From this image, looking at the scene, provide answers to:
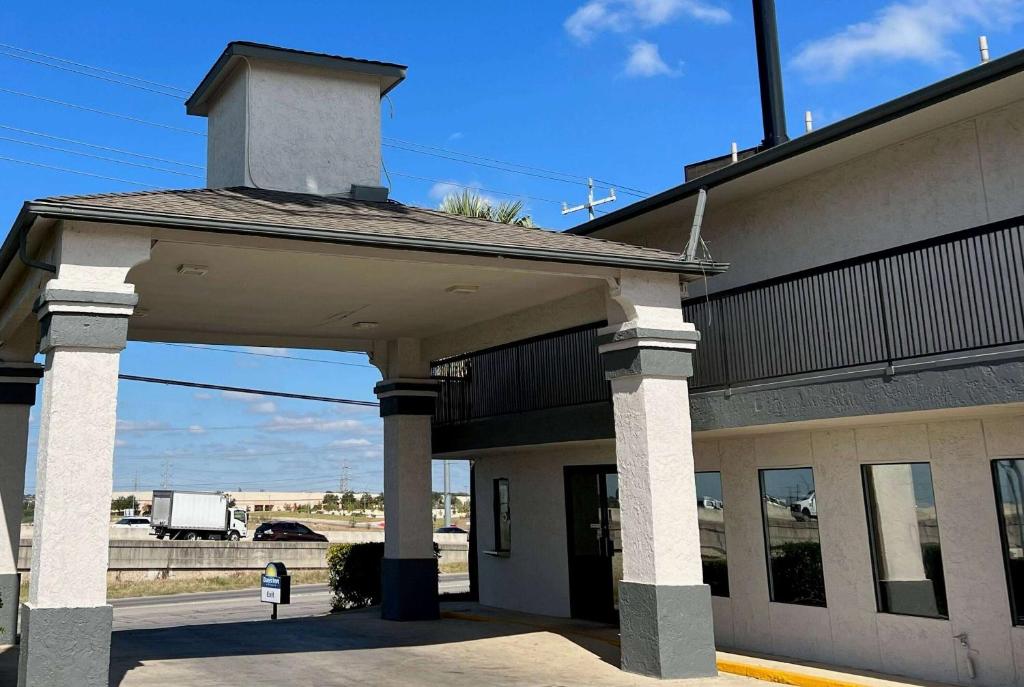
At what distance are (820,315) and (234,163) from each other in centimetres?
993

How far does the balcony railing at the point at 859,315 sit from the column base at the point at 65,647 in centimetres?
808

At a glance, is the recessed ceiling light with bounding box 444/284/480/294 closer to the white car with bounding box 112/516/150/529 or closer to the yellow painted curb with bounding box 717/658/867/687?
the yellow painted curb with bounding box 717/658/867/687

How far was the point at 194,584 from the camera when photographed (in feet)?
126

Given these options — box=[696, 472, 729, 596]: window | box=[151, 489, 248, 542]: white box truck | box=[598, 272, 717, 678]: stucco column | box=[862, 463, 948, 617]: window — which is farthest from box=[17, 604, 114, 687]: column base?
box=[151, 489, 248, 542]: white box truck

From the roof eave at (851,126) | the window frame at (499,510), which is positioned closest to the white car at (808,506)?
the roof eave at (851,126)

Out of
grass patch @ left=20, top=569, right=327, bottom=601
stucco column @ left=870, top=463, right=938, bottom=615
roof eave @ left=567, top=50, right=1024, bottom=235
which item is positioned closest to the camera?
roof eave @ left=567, top=50, right=1024, bottom=235

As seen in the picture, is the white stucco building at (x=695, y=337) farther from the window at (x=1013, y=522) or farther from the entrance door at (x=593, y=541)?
the entrance door at (x=593, y=541)

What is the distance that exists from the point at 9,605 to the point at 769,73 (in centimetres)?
1570

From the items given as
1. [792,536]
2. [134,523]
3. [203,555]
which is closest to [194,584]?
[203,555]

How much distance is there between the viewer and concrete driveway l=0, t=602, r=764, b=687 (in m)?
10.6

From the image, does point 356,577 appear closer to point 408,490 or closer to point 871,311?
point 408,490

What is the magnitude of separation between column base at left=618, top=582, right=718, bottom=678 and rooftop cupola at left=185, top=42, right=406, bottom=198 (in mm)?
8343

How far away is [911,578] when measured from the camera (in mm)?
11578

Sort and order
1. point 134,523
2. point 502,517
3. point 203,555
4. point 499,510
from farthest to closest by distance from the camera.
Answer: point 134,523
point 203,555
point 499,510
point 502,517
